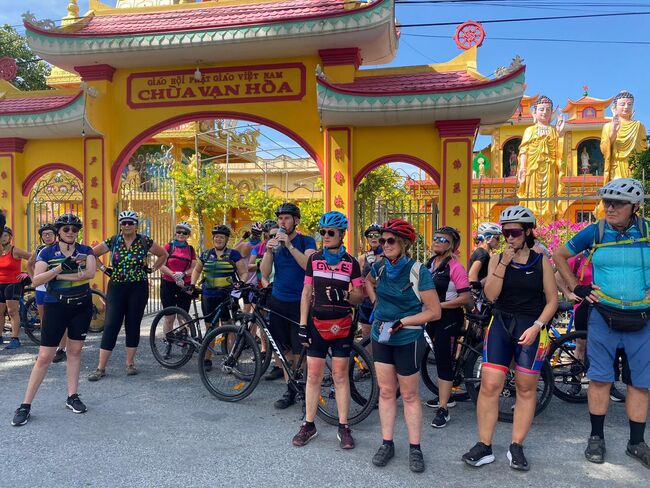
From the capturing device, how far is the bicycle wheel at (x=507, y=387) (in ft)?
A: 14.4

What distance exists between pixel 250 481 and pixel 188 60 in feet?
24.8

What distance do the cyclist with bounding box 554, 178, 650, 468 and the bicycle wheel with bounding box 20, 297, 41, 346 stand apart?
23.4 feet

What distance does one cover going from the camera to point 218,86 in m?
8.78

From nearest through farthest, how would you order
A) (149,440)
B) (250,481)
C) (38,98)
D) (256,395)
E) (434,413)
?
(250,481)
(149,440)
(434,413)
(256,395)
(38,98)

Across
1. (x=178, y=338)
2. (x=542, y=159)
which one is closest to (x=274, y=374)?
(x=178, y=338)

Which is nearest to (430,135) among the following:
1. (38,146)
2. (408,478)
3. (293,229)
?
Answer: (293,229)

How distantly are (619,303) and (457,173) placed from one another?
4722 millimetres

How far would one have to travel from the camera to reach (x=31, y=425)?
4133mm

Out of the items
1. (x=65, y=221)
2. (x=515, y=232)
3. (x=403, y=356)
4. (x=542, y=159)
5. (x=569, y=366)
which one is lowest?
(x=569, y=366)

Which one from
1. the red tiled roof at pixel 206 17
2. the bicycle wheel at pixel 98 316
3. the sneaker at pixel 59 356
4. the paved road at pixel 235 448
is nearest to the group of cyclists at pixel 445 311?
the paved road at pixel 235 448

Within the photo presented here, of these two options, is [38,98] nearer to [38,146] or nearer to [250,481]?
[38,146]

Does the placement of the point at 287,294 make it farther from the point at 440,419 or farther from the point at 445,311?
the point at 440,419

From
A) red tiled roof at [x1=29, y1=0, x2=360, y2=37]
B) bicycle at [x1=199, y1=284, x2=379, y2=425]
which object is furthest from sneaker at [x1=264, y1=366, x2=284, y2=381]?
red tiled roof at [x1=29, y1=0, x2=360, y2=37]

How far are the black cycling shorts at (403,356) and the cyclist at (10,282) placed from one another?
6.00 m
